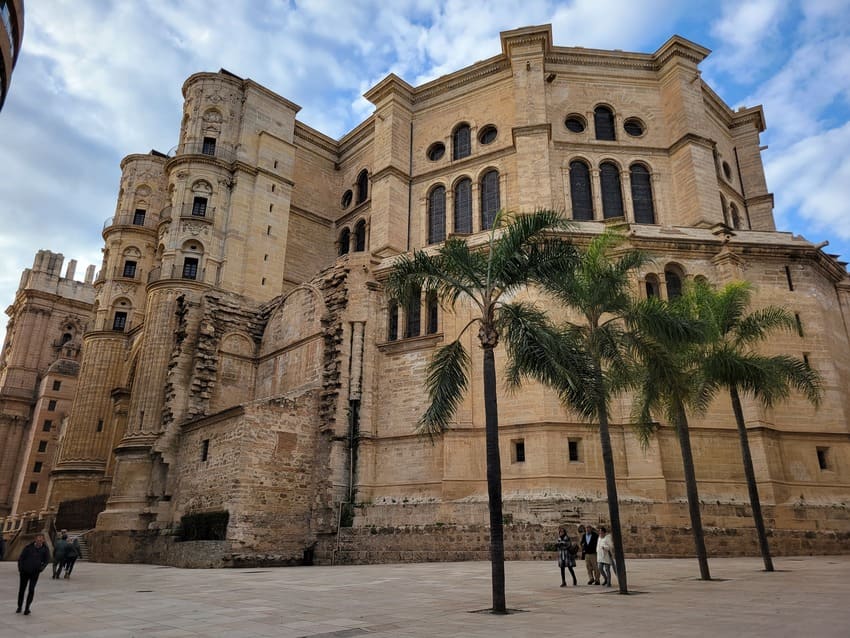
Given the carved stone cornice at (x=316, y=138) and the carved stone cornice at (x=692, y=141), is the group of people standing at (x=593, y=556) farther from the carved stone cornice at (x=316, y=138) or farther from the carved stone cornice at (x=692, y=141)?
the carved stone cornice at (x=316, y=138)

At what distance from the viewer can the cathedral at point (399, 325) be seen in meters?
19.7

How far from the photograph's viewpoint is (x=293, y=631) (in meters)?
7.32

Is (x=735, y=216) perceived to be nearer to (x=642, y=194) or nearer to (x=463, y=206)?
(x=642, y=194)

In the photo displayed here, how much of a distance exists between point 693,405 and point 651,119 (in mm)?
19578

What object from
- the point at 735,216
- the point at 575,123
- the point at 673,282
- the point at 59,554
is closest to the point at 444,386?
the point at 59,554

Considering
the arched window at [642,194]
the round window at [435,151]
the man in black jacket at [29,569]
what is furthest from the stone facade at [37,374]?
the man in black jacket at [29,569]

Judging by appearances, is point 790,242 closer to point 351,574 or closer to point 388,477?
point 388,477

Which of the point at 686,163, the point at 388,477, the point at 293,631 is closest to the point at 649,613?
the point at 293,631

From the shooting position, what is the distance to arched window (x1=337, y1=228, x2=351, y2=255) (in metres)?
37.7

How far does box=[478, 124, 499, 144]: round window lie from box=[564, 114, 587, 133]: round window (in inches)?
145

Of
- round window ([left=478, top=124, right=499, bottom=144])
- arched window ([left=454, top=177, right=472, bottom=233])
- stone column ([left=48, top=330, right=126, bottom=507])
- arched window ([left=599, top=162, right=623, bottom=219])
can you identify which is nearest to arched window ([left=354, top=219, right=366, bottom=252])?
arched window ([left=454, top=177, right=472, bottom=233])

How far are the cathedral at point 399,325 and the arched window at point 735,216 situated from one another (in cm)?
12

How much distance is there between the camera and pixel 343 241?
38.2 m

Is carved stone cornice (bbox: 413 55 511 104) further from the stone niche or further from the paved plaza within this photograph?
the paved plaza
